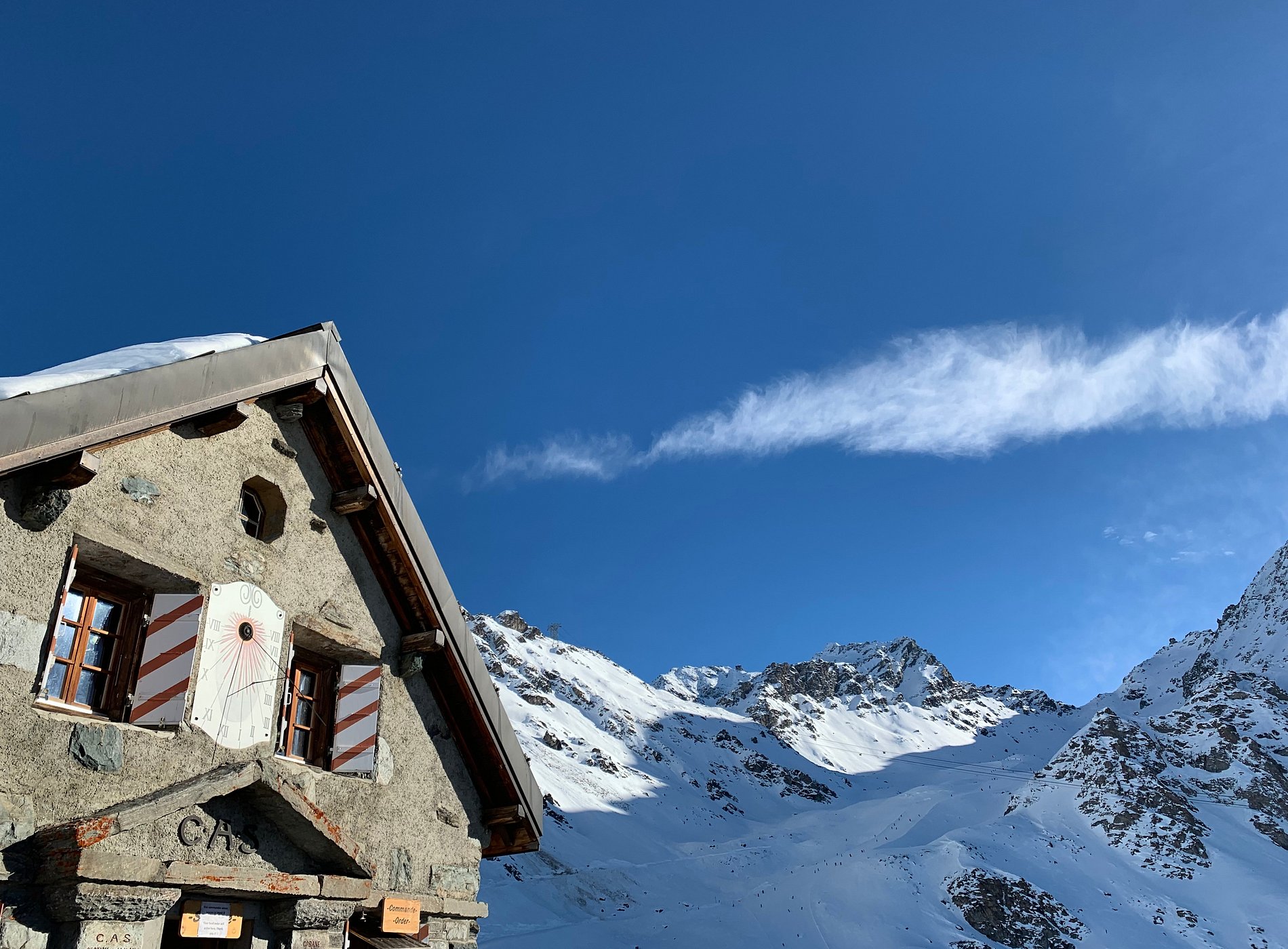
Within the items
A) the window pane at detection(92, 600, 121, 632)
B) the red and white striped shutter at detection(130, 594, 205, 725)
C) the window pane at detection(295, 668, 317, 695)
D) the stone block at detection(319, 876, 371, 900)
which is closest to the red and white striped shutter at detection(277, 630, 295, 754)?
the window pane at detection(295, 668, 317, 695)

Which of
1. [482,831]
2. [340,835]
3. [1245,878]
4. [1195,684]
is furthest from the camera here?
[1195,684]

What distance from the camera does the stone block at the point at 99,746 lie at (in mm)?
5508

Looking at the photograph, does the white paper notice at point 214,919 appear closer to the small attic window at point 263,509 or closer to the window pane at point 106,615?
the window pane at point 106,615

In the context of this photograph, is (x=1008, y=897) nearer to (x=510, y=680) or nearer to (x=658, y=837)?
(x=658, y=837)

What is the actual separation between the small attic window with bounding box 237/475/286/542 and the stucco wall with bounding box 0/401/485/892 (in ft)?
0.26

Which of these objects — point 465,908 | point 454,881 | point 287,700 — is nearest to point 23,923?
point 287,700

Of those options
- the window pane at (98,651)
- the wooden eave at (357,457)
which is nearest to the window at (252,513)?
the wooden eave at (357,457)

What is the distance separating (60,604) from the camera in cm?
557

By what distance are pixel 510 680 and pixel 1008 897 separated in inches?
2424

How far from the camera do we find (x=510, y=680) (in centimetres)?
9231

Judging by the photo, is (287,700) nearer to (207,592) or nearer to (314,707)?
(314,707)

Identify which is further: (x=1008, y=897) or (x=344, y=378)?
(x=1008, y=897)

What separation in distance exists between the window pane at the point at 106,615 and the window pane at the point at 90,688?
35cm

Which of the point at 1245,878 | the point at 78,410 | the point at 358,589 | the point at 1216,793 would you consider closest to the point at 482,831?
the point at 358,589
